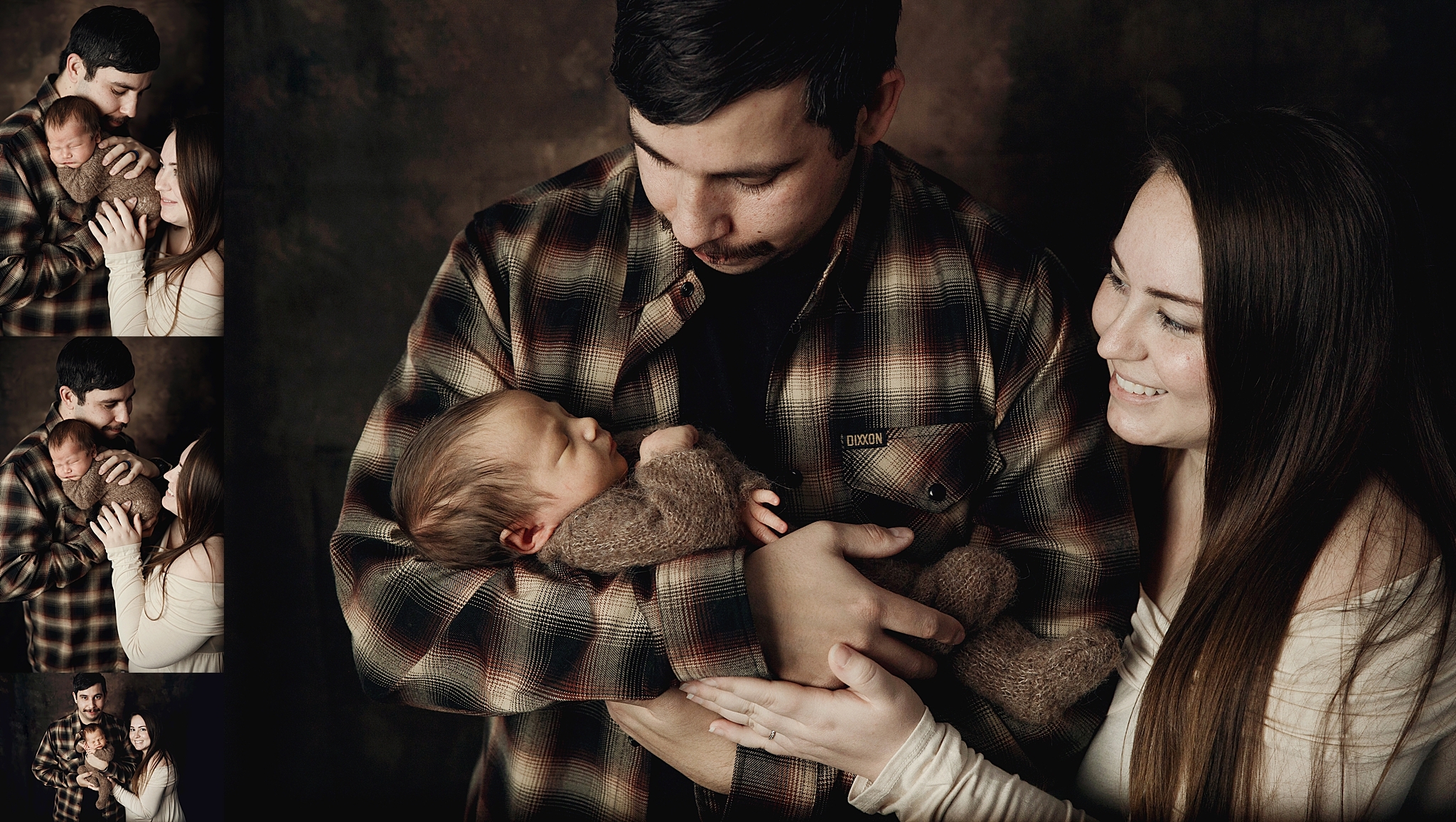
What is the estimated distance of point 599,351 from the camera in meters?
1.23

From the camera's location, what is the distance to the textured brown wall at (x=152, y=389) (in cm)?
124

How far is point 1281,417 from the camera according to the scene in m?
1.11

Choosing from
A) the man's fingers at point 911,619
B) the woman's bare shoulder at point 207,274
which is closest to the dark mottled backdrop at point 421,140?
the woman's bare shoulder at point 207,274

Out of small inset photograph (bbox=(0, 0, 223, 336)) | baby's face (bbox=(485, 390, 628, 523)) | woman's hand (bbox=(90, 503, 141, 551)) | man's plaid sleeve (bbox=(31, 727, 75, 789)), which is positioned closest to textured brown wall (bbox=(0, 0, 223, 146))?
small inset photograph (bbox=(0, 0, 223, 336))

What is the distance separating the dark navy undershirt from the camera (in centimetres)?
124

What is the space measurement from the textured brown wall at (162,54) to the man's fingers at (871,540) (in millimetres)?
1047

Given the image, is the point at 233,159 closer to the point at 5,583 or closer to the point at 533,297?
the point at 533,297

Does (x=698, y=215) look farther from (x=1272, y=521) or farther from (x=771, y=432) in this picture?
(x=1272, y=521)

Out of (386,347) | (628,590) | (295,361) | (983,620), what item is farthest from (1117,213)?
(295,361)

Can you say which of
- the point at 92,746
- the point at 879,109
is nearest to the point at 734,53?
the point at 879,109

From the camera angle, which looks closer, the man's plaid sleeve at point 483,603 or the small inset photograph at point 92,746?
the man's plaid sleeve at point 483,603

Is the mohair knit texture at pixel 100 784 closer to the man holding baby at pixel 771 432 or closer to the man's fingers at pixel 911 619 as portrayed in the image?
the man holding baby at pixel 771 432

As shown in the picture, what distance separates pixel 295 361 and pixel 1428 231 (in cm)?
167

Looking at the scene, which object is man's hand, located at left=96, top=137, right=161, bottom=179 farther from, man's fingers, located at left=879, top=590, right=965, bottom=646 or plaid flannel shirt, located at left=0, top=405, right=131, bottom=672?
man's fingers, located at left=879, top=590, right=965, bottom=646
